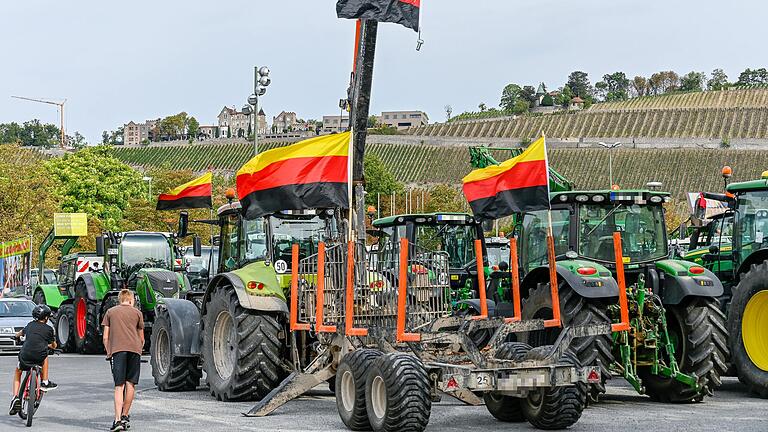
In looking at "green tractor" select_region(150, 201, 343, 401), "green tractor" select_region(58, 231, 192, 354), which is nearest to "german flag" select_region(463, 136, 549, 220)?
"green tractor" select_region(150, 201, 343, 401)

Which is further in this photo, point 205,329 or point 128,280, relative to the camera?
point 128,280

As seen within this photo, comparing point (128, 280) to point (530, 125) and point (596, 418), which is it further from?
point (530, 125)

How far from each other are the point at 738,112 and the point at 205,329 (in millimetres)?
119271

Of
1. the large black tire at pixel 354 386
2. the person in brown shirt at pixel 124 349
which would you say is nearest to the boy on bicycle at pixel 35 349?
the person in brown shirt at pixel 124 349

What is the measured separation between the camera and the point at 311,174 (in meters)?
14.0

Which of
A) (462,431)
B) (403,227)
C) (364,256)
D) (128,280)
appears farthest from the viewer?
(128,280)

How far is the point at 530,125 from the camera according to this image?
5404 inches

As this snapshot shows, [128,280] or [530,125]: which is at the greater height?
[530,125]

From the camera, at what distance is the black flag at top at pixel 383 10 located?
1420 cm

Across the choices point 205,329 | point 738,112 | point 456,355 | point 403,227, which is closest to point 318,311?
point 456,355

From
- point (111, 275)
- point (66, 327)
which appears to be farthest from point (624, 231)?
point (66, 327)

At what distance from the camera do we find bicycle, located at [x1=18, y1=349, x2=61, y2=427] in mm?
12914

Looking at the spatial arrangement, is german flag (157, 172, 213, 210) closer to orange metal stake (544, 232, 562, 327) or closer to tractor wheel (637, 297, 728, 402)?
orange metal stake (544, 232, 562, 327)

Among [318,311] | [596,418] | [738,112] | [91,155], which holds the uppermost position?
[738,112]
